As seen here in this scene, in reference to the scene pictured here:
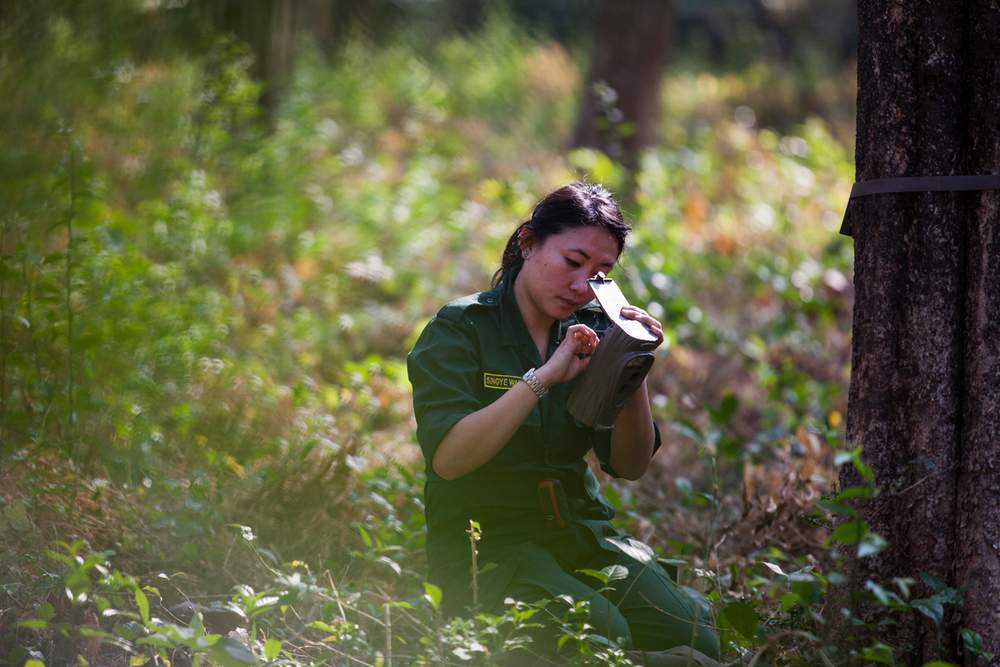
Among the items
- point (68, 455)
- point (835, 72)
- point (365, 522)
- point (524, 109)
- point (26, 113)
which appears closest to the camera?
point (68, 455)

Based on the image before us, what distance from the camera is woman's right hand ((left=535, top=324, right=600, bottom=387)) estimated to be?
2.97 metres

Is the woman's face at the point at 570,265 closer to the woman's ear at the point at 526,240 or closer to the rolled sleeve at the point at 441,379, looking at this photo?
the woman's ear at the point at 526,240

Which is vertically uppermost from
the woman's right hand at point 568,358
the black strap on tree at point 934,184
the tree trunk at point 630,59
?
the tree trunk at point 630,59

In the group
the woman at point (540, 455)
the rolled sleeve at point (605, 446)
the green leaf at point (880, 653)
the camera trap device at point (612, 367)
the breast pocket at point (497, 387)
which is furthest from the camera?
the rolled sleeve at point (605, 446)

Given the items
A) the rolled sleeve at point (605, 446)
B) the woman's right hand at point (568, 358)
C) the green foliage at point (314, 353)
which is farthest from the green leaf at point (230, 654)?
the rolled sleeve at point (605, 446)

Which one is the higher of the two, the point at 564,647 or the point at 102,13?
the point at 102,13

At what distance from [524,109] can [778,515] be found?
28.9 ft

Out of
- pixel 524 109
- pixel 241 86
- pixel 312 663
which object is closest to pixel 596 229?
pixel 312 663

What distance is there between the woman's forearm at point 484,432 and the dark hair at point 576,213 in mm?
515

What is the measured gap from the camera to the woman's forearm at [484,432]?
9.70 ft

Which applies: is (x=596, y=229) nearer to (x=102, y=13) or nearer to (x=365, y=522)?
(x=365, y=522)

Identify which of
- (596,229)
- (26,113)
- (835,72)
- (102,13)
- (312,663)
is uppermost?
(835,72)

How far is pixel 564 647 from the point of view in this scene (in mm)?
3117

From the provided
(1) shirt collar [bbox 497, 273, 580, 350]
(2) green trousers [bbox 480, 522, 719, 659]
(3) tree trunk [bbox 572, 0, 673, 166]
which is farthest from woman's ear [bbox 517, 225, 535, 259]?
(3) tree trunk [bbox 572, 0, 673, 166]
